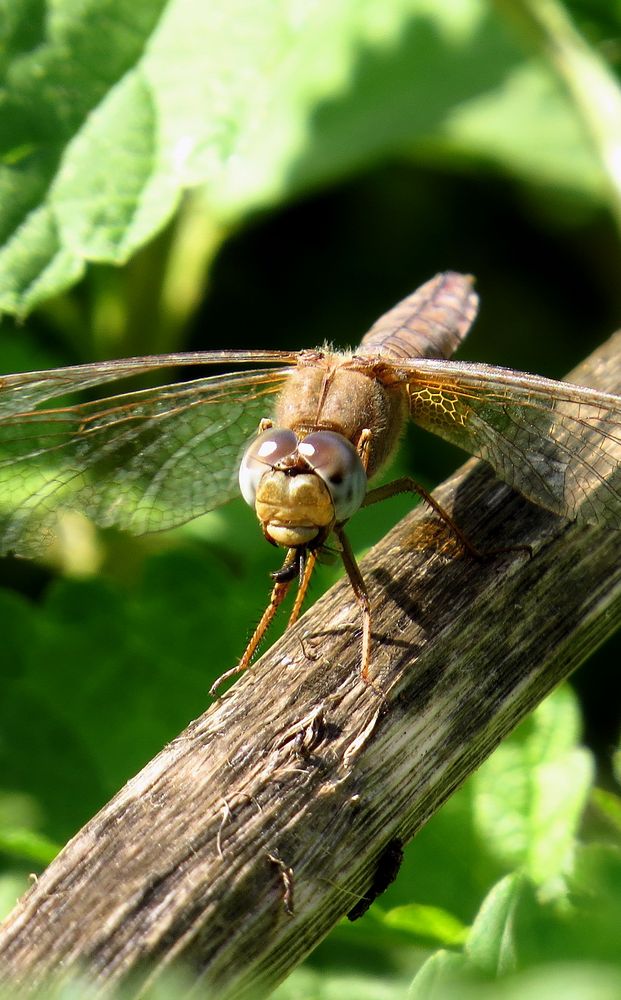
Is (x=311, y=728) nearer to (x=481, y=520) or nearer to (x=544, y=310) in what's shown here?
(x=481, y=520)

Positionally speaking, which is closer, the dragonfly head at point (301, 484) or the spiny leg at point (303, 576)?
the dragonfly head at point (301, 484)

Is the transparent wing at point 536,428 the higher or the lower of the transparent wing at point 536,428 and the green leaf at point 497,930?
the higher

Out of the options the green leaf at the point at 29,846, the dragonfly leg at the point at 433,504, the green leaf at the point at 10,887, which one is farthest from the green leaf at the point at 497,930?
the green leaf at the point at 10,887

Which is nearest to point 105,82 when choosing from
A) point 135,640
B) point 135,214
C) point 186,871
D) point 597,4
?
point 135,214

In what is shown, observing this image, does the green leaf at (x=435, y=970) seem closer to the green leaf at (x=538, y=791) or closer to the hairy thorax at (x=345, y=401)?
the green leaf at (x=538, y=791)

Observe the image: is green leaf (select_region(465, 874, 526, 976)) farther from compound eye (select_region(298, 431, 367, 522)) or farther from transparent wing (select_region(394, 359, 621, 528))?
compound eye (select_region(298, 431, 367, 522))

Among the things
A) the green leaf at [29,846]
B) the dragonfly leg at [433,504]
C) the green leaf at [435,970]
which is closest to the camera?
the green leaf at [435,970]
